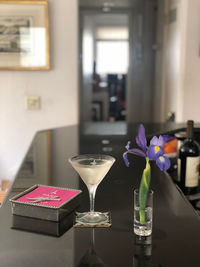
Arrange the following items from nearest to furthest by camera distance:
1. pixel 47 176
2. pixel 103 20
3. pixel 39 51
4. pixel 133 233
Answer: pixel 133 233 < pixel 47 176 < pixel 39 51 < pixel 103 20

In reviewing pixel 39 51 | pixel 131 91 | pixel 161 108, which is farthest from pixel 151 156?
pixel 131 91

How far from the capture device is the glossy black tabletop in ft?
2.51

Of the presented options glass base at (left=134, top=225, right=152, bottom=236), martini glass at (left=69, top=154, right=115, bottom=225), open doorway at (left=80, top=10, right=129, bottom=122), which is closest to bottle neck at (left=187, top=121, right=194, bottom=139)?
martini glass at (left=69, top=154, right=115, bottom=225)

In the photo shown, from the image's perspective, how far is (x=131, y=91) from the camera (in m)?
5.75

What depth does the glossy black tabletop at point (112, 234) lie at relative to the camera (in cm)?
77

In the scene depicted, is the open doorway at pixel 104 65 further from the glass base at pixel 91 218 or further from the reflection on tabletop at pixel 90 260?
the reflection on tabletop at pixel 90 260

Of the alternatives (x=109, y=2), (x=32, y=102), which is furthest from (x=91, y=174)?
(x=109, y=2)

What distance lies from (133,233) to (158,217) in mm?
129

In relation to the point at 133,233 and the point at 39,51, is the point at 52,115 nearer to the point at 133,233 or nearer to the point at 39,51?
the point at 39,51

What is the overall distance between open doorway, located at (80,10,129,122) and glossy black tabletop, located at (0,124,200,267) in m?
4.34

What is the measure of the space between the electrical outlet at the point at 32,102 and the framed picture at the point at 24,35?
245 mm

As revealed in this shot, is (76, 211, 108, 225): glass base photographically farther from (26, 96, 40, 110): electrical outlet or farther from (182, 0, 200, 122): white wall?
(182, 0, 200, 122): white wall

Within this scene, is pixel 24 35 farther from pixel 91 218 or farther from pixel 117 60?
pixel 117 60

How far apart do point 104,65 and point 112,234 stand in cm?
530
